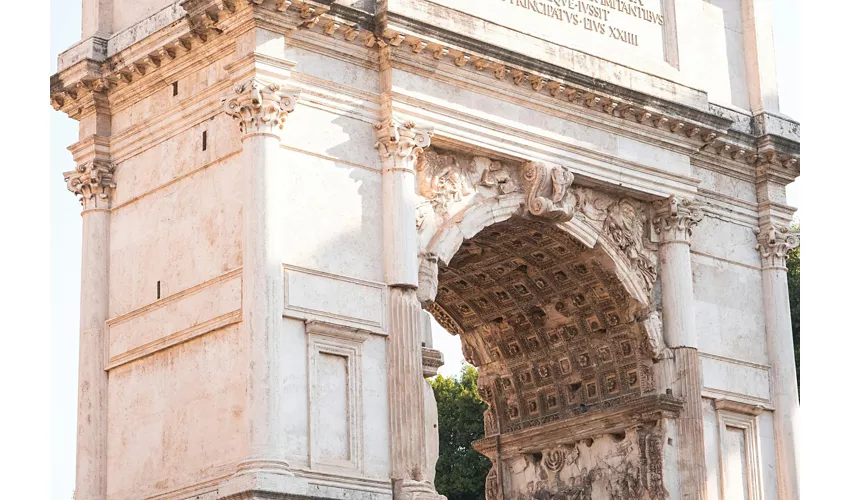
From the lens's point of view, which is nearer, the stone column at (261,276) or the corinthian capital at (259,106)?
the stone column at (261,276)

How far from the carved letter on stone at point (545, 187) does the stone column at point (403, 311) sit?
2.08 metres

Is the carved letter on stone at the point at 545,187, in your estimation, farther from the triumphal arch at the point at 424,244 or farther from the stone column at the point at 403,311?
the stone column at the point at 403,311

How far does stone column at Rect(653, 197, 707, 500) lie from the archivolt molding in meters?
0.28

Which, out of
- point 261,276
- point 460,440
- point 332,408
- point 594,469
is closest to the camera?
point 261,276

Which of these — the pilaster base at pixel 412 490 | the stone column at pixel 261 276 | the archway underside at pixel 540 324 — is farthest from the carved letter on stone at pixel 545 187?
the pilaster base at pixel 412 490

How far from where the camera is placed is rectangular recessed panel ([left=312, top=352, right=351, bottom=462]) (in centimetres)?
2005

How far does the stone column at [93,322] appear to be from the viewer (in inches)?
853

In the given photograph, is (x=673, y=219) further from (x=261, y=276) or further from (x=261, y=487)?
(x=261, y=487)

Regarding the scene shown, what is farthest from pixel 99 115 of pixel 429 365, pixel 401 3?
pixel 429 365

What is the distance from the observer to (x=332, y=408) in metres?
20.3

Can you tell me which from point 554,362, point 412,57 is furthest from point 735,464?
point 412,57

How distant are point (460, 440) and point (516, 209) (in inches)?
774

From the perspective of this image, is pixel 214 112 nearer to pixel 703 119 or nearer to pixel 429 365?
pixel 429 365

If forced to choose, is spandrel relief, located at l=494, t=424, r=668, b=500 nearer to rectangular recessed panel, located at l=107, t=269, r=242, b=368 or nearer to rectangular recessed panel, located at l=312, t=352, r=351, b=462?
rectangular recessed panel, located at l=312, t=352, r=351, b=462
